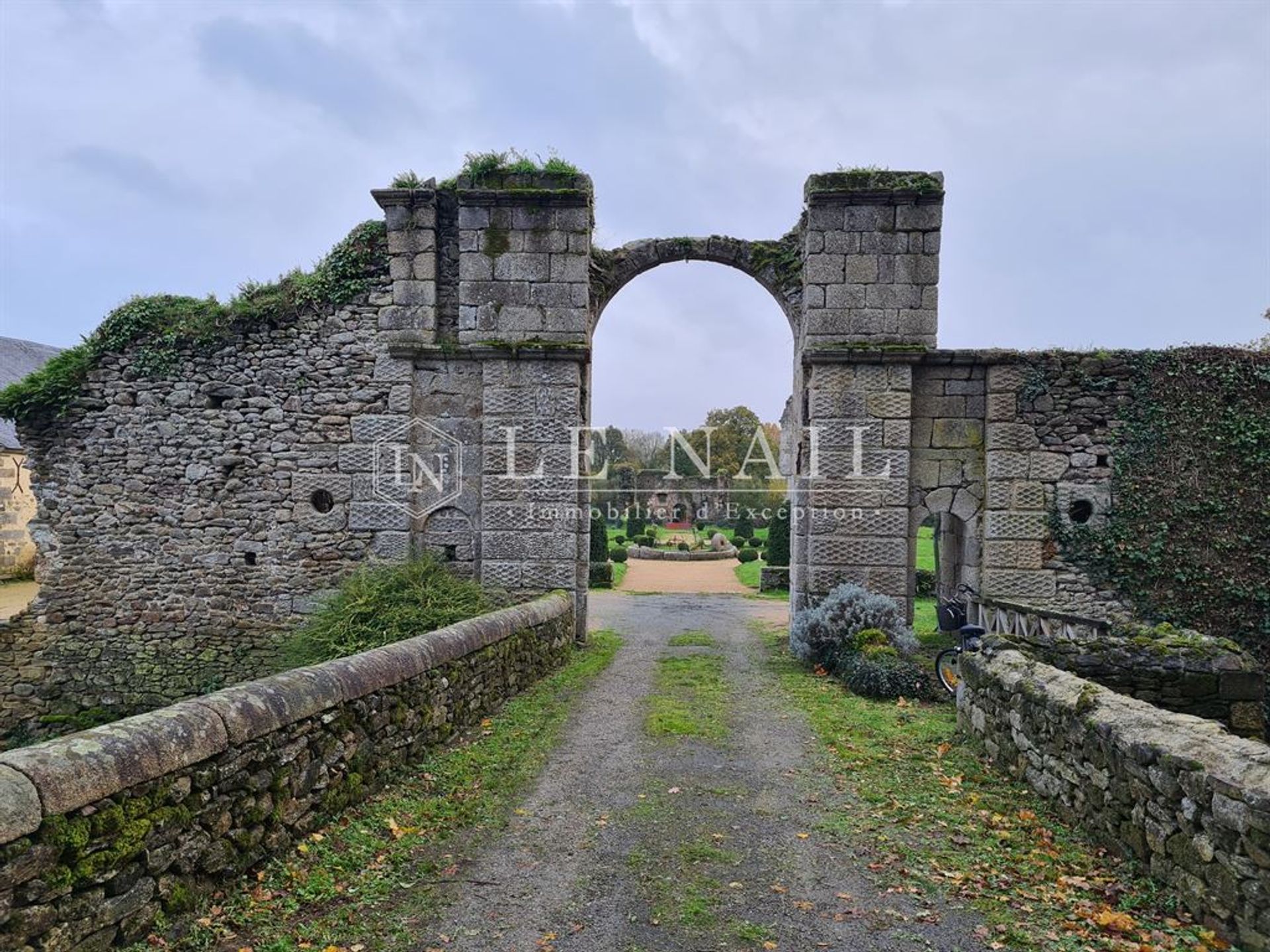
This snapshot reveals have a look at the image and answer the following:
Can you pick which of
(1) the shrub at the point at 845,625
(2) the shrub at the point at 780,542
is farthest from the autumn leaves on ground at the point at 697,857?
(2) the shrub at the point at 780,542

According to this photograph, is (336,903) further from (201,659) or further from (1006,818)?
(201,659)

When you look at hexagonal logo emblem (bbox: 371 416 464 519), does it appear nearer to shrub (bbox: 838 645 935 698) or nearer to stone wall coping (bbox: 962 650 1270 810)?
shrub (bbox: 838 645 935 698)

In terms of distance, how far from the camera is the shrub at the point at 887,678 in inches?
297

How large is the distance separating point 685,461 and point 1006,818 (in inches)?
1412

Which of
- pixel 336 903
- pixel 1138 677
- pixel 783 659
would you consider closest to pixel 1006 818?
pixel 1138 677

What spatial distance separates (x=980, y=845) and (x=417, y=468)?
7.55 meters

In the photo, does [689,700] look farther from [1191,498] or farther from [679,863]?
[1191,498]

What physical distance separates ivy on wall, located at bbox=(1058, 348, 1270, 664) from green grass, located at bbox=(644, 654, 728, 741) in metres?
4.52

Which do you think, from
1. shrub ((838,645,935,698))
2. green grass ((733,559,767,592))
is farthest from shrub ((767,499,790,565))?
shrub ((838,645,935,698))

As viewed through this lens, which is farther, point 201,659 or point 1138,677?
point 201,659

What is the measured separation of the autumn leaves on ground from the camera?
129 inches

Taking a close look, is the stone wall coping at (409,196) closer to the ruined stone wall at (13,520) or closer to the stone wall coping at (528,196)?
the stone wall coping at (528,196)

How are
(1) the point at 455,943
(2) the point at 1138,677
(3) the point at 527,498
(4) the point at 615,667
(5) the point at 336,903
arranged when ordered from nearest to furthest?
(1) the point at 455,943, (5) the point at 336,903, (2) the point at 1138,677, (4) the point at 615,667, (3) the point at 527,498

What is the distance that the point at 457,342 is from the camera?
9.85 meters
